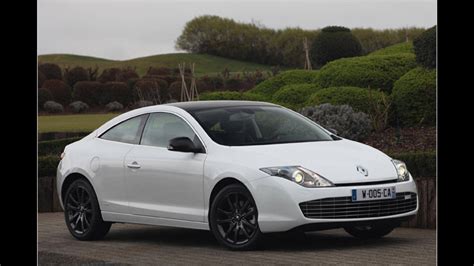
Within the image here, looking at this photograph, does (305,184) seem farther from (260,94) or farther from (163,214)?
(260,94)

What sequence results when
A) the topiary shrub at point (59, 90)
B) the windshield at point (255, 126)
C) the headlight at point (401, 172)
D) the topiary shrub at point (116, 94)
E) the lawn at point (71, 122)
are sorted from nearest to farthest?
the headlight at point (401, 172), the windshield at point (255, 126), the lawn at point (71, 122), the topiary shrub at point (116, 94), the topiary shrub at point (59, 90)

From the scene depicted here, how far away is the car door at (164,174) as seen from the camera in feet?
33.0

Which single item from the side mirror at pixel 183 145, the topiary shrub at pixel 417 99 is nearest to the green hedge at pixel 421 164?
the side mirror at pixel 183 145

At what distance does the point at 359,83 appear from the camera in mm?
18406

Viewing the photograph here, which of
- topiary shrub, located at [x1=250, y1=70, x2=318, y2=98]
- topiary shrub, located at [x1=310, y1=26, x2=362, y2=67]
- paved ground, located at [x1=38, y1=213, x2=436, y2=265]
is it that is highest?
topiary shrub, located at [x1=310, y1=26, x2=362, y2=67]

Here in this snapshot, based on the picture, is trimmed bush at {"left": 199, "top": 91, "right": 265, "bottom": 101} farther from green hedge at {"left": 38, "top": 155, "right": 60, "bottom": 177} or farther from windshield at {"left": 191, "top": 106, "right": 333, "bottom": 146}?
windshield at {"left": 191, "top": 106, "right": 333, "bottom": 146}

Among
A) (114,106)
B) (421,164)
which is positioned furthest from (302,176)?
(114,106)

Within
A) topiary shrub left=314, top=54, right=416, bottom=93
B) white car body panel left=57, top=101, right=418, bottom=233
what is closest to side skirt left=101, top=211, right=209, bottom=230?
white car body panel left=57, top=101, right=418, bottom=233

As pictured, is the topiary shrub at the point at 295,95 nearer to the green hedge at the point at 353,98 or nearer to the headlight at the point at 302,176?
the green hedge at the point at 353,98

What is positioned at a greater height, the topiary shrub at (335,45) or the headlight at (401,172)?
the topiary shrub at (335,45)

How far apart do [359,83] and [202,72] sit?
675 cm

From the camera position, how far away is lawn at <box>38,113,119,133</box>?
22.6m

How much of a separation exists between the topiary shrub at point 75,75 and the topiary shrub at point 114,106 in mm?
2030
